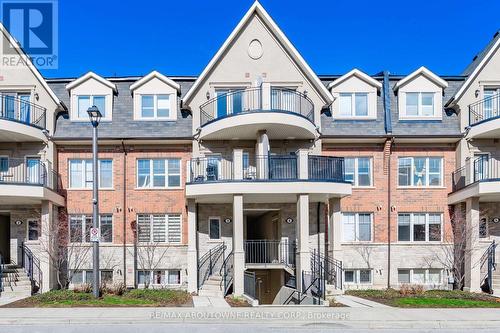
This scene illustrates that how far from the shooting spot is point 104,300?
1541 centimetres

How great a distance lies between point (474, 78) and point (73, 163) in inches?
777

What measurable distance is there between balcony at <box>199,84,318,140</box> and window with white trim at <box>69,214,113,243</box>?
20.1 ft

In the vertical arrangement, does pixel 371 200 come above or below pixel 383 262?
above

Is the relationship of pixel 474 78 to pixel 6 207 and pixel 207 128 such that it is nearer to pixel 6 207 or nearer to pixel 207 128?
pixel 207 128

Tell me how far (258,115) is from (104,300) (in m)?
9.26

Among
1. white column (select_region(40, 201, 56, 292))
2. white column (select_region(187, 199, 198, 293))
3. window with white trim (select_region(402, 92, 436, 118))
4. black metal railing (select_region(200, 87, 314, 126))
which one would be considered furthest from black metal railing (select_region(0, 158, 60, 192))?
window with white trim (select_region(402, 92, 436, 118))

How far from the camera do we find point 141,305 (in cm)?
1494

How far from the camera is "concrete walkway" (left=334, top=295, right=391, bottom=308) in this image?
50.3 feet

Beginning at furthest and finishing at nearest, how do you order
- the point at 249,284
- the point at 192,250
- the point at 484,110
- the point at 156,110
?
the point at 156,110
the point at 484,110
the point at 192,250
the point at 249,284

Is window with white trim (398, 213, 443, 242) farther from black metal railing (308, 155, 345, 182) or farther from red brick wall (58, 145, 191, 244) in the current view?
red brick wall (58, 145, 191, 244)

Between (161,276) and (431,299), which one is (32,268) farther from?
(431,299)

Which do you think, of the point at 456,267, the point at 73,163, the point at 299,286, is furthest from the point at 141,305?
the point at 456,267

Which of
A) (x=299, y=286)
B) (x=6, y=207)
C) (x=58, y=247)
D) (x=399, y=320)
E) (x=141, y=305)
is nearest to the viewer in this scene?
(x=399, y=320)

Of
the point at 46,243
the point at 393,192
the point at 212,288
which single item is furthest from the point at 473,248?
the point at 46,243
